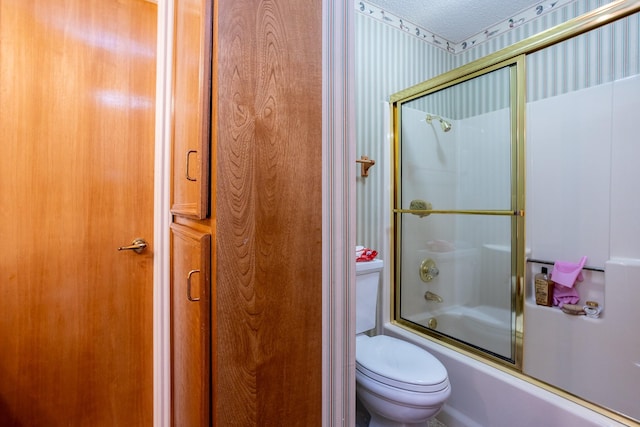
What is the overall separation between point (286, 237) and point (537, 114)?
2087 millimetres

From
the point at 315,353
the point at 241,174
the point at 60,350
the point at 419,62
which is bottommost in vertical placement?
the point at 60,350

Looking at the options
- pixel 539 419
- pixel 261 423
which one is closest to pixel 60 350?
pixel 261 423

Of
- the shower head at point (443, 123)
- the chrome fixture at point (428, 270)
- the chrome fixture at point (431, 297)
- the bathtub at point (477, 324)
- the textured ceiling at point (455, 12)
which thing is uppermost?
the textured ceiling at point (455, 12)

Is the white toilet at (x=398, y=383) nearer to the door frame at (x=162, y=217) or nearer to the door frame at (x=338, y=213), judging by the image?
the door frame at (x=338, y=213)

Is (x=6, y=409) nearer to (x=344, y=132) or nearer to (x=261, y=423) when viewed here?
(x=261, y=423)

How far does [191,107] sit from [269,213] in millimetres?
359

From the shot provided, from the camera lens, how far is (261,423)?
59 cm

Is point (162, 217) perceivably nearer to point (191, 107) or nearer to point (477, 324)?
point (191, 107)

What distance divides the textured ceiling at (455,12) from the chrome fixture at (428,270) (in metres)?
1.64

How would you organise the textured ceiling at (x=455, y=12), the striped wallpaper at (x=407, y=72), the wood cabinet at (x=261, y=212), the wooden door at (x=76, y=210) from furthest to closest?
the textured ceiling at (x=455, y=12) → the striped wallpaper at (x=407, y=72) → the wooden door at (x=76, y=210) → the wood cabinet at (x=261, y=212)

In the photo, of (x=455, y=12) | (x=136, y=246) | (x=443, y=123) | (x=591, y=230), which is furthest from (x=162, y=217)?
(x=591, y=230)

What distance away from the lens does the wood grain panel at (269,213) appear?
0.56 meters

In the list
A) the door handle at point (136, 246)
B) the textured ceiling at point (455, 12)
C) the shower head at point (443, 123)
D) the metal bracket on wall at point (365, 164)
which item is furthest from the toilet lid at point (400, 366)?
the textured ceiling at point (455, 12)

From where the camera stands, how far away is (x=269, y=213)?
1.93ft
